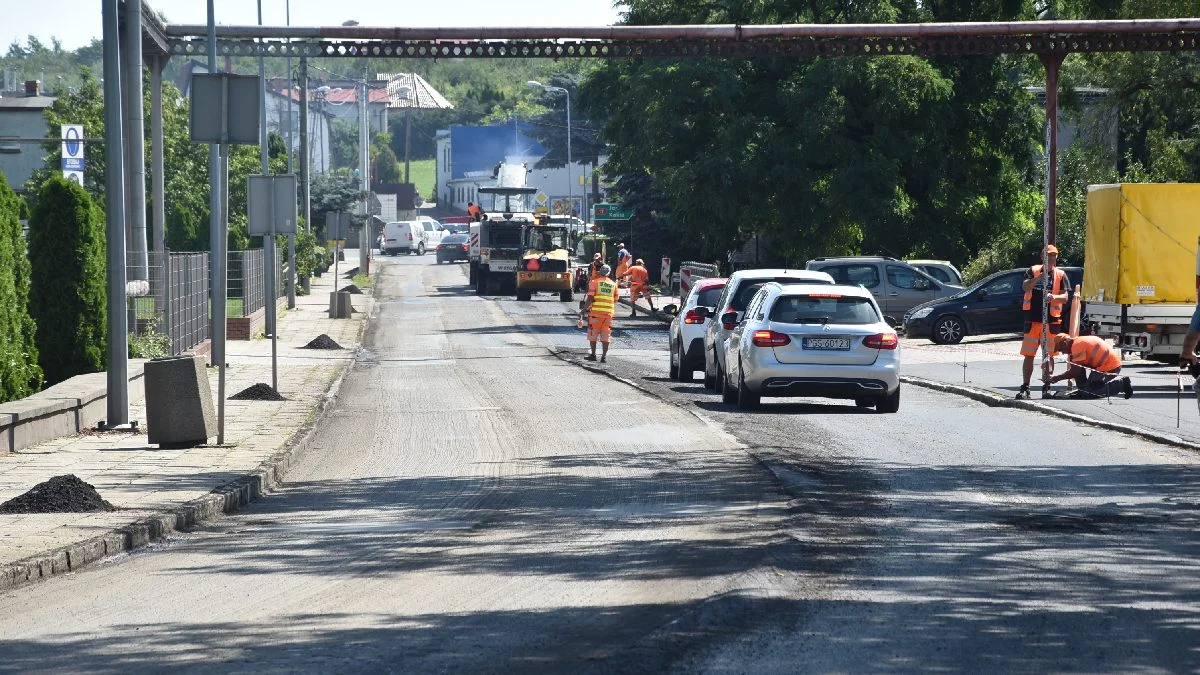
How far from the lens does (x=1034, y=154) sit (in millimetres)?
46344

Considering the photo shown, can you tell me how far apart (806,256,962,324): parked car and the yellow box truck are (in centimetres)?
1371

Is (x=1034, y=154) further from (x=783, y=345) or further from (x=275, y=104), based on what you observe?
(x=275, y=104)

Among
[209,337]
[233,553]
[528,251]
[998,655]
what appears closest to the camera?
[998,655]

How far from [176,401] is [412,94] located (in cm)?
17198

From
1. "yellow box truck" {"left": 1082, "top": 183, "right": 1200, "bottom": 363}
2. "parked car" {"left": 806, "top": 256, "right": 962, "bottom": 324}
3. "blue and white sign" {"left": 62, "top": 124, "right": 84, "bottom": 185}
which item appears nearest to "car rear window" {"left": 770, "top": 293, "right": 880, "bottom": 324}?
"yellow box truck" {"left": 1082, "top": 183, "right": 1200, "bottom": 363}

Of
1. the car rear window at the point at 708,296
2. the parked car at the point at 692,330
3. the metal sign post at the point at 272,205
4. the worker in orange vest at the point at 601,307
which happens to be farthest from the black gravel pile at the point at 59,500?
the worker in orange vest at the point at 601,307

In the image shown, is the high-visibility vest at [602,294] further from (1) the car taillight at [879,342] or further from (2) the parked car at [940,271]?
(2) the parked car at [940,271]

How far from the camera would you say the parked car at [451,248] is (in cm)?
9500

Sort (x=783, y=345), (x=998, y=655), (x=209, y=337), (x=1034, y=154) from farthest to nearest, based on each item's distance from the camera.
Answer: (x=1034, y=154) < (x=209, y=337) < (x=783, y=345) < (x=998, y=655)

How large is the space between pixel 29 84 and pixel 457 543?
92953 millimetres

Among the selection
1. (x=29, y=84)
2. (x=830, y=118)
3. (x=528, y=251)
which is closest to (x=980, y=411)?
(x=830, y=118)

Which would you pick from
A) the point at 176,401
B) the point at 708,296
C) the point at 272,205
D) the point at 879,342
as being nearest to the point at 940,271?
the point at 708,296

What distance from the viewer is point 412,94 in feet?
605

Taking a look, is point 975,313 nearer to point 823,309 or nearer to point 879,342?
point 823,309
